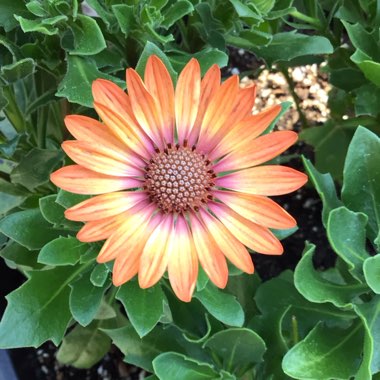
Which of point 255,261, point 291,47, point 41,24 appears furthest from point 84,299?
point 255,261

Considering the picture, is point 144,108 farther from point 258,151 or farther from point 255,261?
point 255,261

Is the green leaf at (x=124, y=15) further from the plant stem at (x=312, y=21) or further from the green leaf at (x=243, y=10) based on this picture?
the plant stem at (x=312, y=21)

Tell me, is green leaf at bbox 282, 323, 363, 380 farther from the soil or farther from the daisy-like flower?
the soil

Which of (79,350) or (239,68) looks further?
(239,68)

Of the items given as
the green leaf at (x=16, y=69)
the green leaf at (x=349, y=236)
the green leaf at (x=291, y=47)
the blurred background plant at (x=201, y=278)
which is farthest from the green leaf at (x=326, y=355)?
the green leaf at (x=16, y=69)

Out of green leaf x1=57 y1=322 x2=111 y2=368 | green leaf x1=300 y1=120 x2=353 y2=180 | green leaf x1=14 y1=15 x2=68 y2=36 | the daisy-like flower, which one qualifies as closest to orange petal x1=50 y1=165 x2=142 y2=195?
the daisy-like flower

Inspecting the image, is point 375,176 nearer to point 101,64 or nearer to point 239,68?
point 101,64

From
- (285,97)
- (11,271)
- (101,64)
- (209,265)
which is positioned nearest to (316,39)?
(101,64)
